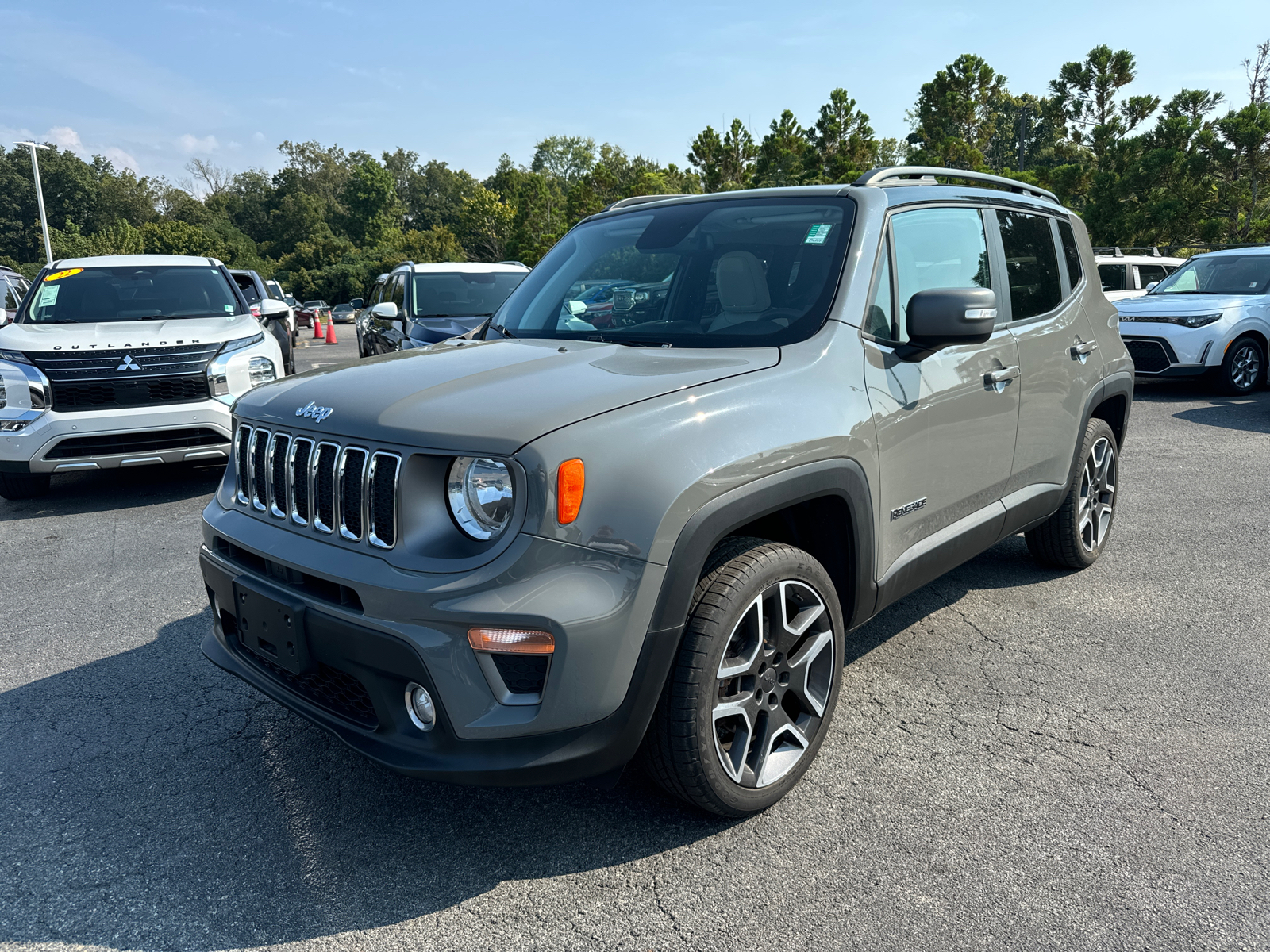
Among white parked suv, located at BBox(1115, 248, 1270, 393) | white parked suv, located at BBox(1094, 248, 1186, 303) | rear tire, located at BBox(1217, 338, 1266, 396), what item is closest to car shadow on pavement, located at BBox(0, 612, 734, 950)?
white parked suv, located at BBox(1115, 248, 1270, 393)

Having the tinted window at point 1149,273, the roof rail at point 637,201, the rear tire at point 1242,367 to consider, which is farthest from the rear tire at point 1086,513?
the tinted window at point 1149,273

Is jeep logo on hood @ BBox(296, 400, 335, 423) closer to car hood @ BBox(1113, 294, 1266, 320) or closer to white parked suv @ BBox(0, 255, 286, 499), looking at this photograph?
white parked suv @ BBox(0, 255, 286, 499)

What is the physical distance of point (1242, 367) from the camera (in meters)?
10.5

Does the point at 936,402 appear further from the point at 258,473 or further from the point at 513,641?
the point at 258,473

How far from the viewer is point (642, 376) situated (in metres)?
2.49

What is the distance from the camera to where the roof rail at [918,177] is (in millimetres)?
3326

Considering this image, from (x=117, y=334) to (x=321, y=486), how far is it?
5229 mm

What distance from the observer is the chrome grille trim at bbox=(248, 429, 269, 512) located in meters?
2.67

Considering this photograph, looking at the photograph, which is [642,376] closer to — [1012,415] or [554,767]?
[554,767]

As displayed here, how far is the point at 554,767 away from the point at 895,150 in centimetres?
6339

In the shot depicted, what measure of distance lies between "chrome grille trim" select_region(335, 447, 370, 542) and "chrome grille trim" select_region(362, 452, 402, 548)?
17 mm

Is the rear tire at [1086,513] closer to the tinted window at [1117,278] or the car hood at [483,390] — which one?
the car hood at [483,390]

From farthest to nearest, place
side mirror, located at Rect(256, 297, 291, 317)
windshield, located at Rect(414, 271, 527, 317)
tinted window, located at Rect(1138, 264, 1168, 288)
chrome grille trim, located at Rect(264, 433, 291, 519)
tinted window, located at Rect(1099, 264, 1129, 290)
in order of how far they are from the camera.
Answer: tinted window, located at Rect(1138, 264, 1168, 288) < tinted window, located at Rect(1099, 264, 1129, 290) < windshield, located at Rect(414, 271, 527, 317) < side mirror, located at Rect(256, 297, 291, 317) < chrome grille trim, located at Rect(264, 433, 291, 519)

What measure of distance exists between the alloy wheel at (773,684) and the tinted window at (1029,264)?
1.79 meters
